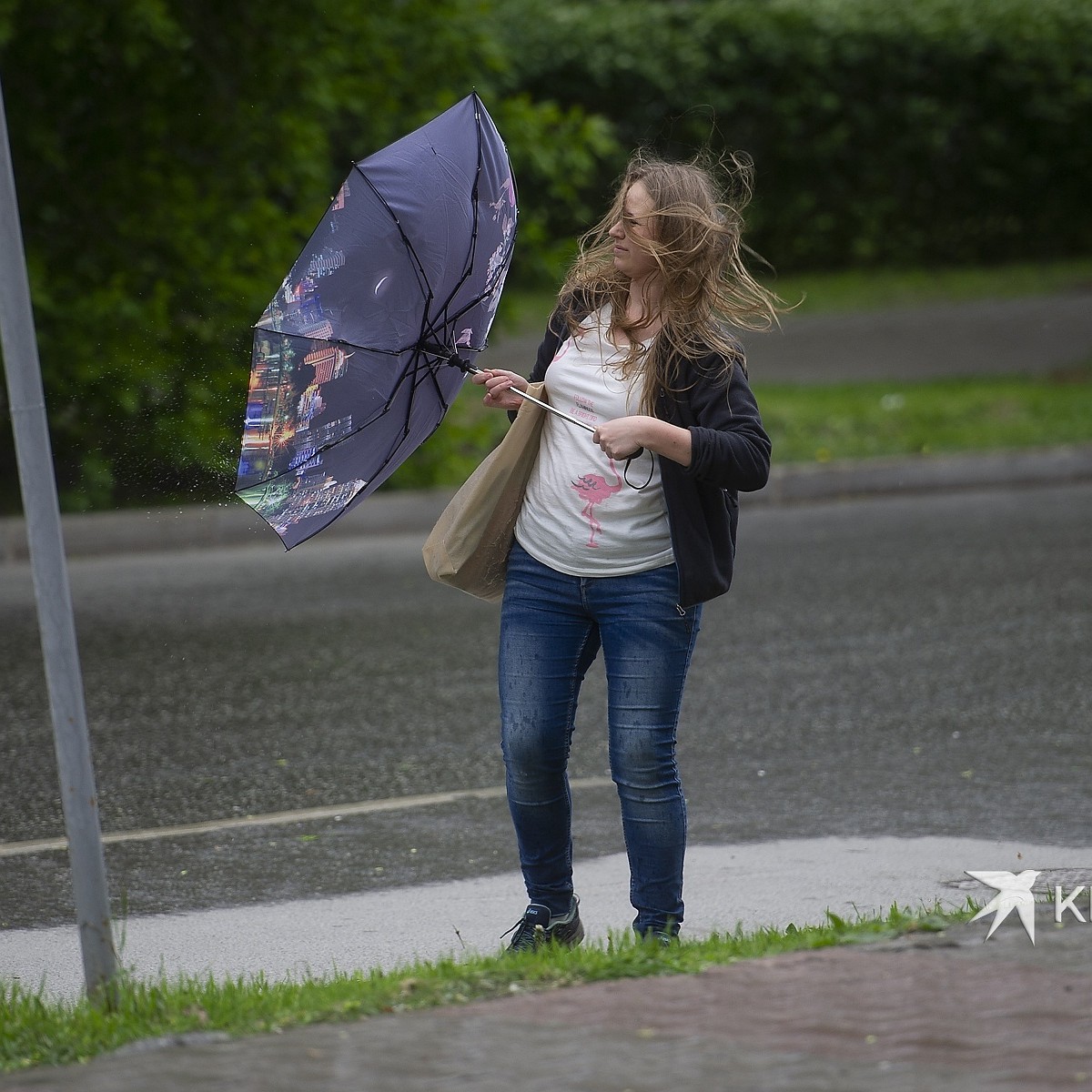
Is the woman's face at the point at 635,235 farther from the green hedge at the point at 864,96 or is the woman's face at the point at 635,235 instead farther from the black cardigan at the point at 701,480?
the green hedge at the point at 864,96

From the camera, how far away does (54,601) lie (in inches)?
136

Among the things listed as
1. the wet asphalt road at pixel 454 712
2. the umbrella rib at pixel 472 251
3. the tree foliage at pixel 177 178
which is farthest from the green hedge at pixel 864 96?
the umbrella rib at pixel 472 251

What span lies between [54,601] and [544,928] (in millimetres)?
1366

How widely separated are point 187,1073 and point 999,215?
20.4m

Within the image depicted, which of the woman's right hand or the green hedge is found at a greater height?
the green hedge

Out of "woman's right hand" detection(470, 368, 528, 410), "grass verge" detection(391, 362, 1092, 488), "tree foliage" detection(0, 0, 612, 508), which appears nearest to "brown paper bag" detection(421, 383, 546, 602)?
"woman's right hand" detection(470, 368, 528, 410)

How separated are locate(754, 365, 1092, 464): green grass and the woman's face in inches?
370

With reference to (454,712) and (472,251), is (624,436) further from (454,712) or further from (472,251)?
(454,712)

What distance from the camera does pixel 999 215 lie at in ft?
72.0

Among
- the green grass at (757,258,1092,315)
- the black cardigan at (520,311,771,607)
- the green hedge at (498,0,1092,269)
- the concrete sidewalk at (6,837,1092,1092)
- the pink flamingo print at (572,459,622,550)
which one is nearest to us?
the concrete sidewalk at (6,837,1092,1092)

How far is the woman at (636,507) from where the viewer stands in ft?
12.6

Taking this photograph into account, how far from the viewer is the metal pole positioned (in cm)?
339
